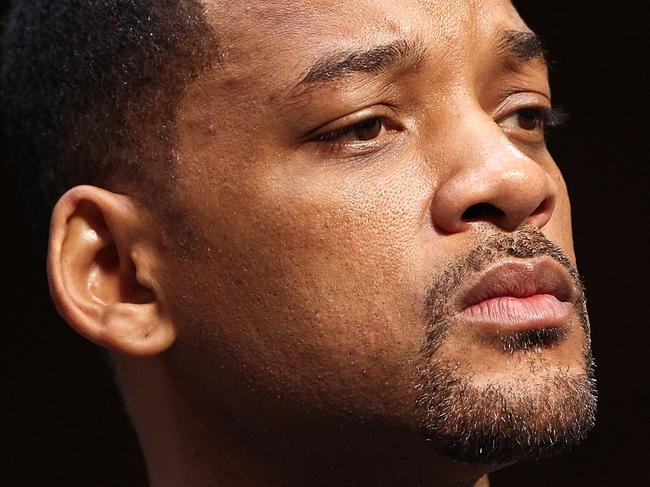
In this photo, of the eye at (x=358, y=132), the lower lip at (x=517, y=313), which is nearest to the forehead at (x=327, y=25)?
the eye at (x=358, y=132)

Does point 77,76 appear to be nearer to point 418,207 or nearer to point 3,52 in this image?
point 3,52

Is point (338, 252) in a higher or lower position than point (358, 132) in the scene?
lower

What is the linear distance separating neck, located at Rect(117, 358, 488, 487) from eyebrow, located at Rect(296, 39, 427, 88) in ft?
1.58

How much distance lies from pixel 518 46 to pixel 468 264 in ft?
1.30

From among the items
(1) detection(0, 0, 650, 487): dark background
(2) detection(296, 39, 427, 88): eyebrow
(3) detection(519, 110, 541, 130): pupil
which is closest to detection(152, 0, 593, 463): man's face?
(2) detection(296, 39, 427, 88): eyebrow

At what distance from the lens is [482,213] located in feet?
5.74

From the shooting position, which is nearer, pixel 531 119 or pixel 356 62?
A: pixel 356 62

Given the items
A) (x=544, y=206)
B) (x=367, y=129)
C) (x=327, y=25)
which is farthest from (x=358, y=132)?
(x=544, y=206)

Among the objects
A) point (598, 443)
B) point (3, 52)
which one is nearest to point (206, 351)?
point (3, 52)

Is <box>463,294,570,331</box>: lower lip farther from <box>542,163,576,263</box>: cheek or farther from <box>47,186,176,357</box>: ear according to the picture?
<box>47,186,176,357</box>: ear

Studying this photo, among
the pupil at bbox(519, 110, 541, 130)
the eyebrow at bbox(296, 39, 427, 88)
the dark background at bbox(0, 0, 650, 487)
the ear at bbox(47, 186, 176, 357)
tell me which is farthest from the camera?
the dark background at bbox(0, 0, 650, 487)

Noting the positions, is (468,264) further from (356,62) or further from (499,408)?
(356,62)

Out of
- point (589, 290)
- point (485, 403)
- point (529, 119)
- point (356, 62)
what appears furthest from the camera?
point (589, 290)

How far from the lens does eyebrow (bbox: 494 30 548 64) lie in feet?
6.20
